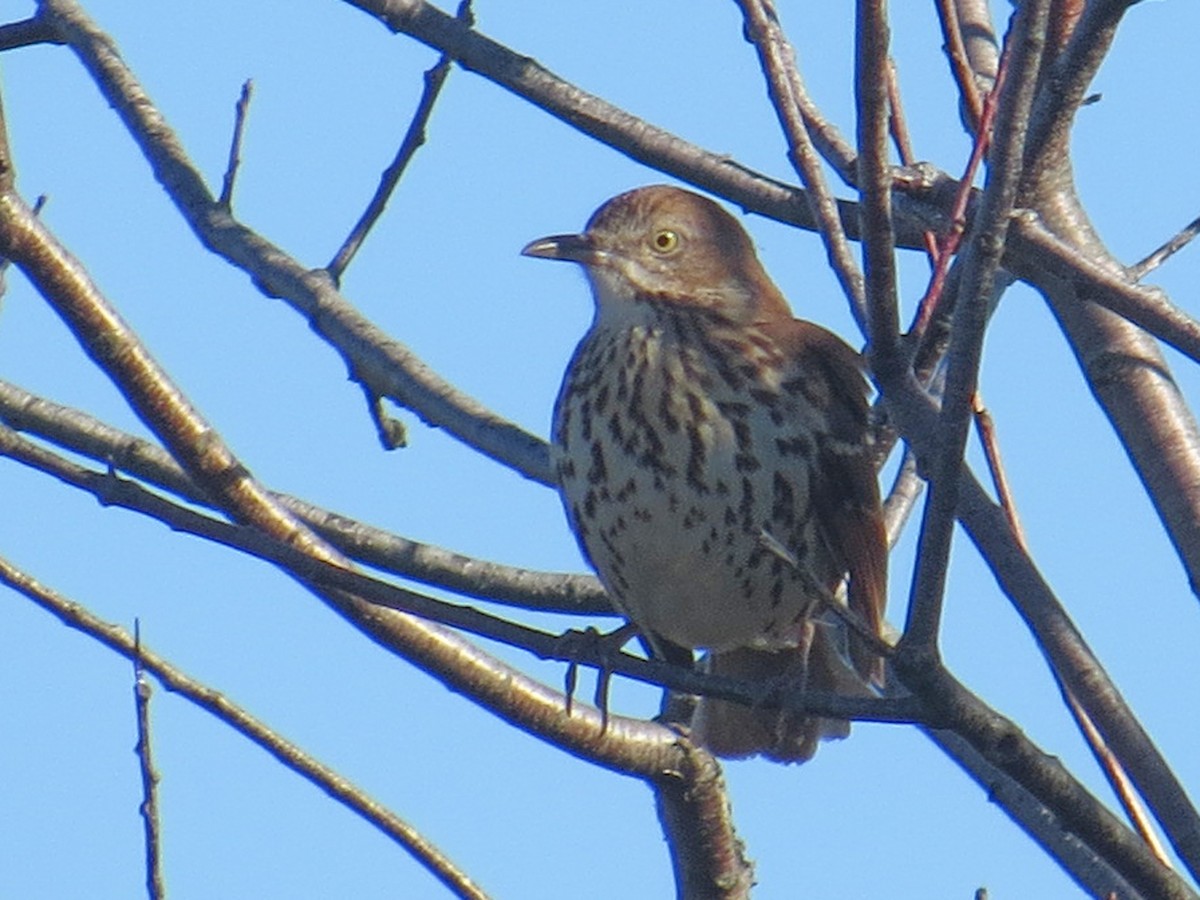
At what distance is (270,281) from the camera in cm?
492

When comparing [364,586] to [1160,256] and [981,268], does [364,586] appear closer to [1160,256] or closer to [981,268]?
[981,268]

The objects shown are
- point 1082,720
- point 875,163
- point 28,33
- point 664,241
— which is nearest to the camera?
point 875,163

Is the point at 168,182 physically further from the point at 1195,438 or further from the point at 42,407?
the point at 1195,438

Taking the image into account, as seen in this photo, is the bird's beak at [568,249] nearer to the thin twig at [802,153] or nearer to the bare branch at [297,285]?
the bare branch at [297,285]

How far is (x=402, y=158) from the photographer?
479cm

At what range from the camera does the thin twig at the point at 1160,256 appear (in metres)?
3.94

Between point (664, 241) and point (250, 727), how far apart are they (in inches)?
88.8

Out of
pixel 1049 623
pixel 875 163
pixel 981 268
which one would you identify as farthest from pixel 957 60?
pixel 1049 623


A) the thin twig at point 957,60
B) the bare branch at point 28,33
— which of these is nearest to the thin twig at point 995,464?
the thin twig at point 957,60

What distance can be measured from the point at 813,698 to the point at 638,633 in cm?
189

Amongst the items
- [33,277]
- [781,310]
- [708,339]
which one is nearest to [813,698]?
[33,277]

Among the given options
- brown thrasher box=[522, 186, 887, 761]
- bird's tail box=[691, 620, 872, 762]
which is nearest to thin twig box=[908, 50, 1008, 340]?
brown thrasher box=[522, 186, 887, 761]

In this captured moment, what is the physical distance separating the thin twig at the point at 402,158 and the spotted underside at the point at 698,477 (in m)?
0.59

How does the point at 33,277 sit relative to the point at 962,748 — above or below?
above
